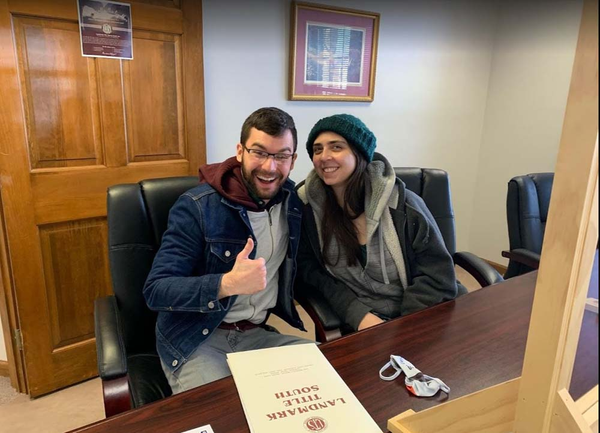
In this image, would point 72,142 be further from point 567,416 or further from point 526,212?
point 526,212

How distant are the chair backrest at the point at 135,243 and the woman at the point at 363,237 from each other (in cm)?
48

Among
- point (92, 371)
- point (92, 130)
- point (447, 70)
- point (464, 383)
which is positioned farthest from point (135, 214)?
point (447, 70)

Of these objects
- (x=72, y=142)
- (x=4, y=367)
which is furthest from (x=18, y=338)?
(x=72, y=142)

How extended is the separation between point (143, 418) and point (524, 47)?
338cm

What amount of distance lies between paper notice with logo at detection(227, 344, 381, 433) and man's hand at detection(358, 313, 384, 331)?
34 cm

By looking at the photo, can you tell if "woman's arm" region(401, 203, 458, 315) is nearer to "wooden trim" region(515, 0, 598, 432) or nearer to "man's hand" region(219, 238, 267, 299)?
"man's hand" region(219, 238, 267, 299)

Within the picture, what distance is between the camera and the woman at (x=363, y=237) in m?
1.36

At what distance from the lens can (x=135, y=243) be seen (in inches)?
50.4

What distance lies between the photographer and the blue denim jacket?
3.61ft

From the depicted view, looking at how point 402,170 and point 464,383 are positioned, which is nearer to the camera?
point 464,383

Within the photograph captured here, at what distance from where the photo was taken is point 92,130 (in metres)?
1.84

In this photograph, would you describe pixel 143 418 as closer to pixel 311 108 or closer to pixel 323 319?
pixel 323 319

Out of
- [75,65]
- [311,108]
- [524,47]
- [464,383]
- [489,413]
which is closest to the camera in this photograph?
[489,413]

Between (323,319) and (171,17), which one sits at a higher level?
(171,17)
